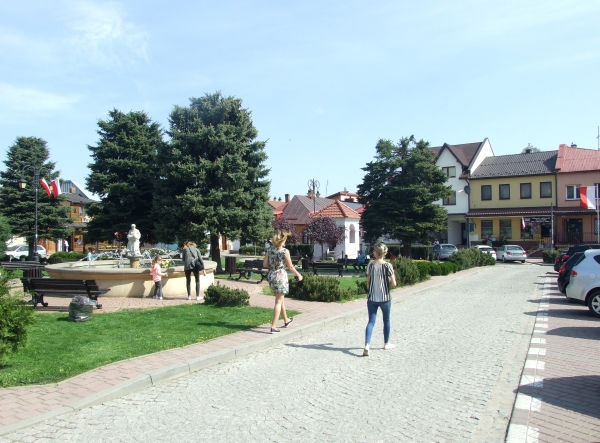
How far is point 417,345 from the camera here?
906 centimetres

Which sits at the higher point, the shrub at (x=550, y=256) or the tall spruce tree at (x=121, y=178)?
the tall spruce tree at (x=121, y=178)

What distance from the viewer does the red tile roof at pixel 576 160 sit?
46.6 meters

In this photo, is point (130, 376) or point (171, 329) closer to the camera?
point (130, 376)

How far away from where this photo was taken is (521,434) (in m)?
4.93

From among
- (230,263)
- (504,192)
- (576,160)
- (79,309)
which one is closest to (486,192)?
(504,192)

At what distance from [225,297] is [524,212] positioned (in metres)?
41.6

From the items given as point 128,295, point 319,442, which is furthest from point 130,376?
point 128,295

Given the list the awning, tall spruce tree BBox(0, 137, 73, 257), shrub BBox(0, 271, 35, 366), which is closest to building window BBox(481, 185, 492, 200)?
the awning

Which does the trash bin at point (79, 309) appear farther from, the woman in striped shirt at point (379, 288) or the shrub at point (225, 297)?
the woman in striped shirt at point (379, 288)

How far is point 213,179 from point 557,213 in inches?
1361

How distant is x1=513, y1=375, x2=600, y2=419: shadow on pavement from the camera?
5.70 meters

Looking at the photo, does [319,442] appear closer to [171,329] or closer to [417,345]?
[417,345]

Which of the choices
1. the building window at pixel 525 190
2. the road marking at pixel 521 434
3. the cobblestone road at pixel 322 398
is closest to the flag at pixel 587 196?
the building window at pixel 525 190

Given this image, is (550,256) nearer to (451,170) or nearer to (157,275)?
(451,170)
